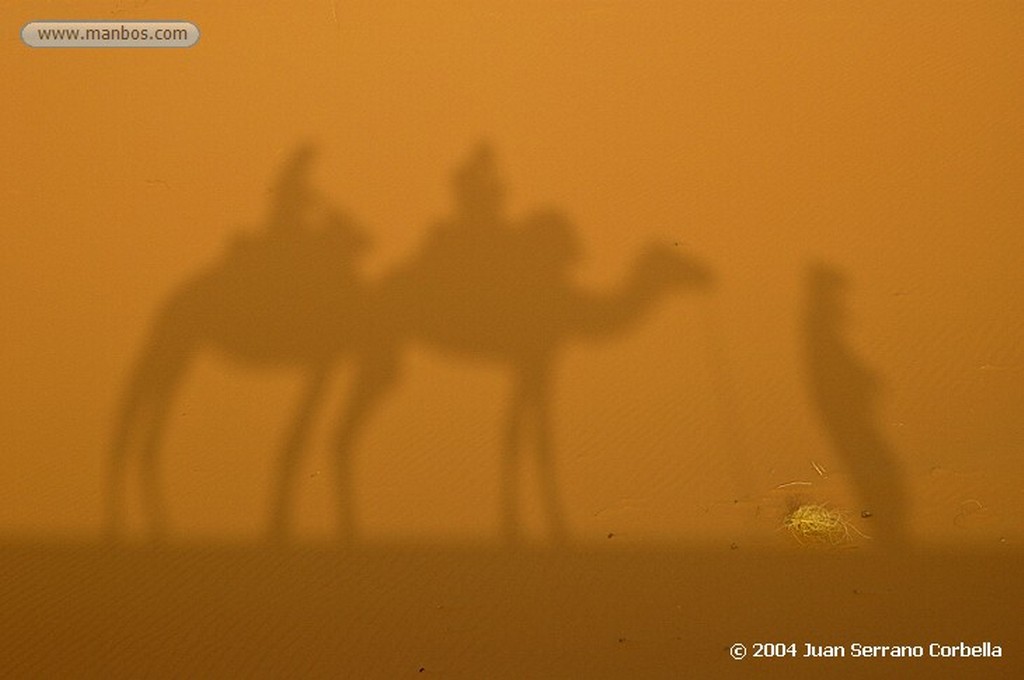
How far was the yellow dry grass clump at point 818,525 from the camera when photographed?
358cm

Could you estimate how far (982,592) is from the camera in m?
3.38

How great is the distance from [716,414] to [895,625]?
4.00 ft

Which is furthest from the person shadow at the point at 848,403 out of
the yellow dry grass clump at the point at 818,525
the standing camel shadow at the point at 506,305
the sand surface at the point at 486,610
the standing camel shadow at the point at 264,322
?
the standing camel shadow at the point at 264,322

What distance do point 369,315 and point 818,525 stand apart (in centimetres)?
238

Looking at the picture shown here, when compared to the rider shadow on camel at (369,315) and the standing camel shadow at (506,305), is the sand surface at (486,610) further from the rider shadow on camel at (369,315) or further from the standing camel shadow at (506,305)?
the standing camel shadow at (506,305)

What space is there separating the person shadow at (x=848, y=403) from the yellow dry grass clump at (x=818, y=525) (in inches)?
5.3

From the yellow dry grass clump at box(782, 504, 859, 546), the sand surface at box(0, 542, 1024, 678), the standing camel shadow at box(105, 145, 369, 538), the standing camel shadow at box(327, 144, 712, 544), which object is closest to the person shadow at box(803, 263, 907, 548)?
A: the yellow dry grass clump at box(782, 504, 859, 546)

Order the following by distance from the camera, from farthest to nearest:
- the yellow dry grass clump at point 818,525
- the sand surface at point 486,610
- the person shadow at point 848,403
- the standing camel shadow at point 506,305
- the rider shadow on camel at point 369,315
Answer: the standing camel shadow at point 506,305
the rider shadow on camel at point 369,315
the person shadow at point 848,403
the yellow dry grass clump at point 818,525
the sand surface at point 486,610

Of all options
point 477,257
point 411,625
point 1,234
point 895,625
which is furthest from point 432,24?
point 895,625

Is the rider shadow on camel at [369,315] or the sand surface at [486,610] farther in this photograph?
the rider shadow on camel at [369,315]

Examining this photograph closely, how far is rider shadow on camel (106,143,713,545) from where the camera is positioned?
402cm

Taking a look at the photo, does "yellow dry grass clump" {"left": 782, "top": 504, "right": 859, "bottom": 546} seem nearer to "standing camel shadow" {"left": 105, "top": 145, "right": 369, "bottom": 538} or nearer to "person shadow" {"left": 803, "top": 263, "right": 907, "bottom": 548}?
"person shadow" {"left": 803, "top": 263, "right": 907, "bottom": 548}

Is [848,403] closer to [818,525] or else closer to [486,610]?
[818,525]

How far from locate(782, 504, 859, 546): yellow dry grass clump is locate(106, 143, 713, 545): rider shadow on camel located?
0.96m
